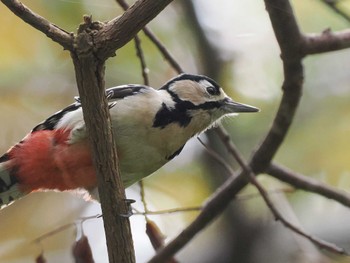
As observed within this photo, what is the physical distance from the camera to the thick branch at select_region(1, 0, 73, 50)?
6.50 ft

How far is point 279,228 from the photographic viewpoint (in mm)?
4141

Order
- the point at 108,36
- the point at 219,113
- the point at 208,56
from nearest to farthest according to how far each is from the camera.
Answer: the point at 108,36 → the point at 219,113 → the point at 208,56

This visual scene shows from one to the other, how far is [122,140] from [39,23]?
2.70 ft

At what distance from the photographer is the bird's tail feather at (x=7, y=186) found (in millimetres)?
2928

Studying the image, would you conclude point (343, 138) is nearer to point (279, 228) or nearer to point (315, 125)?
point (315, 125)

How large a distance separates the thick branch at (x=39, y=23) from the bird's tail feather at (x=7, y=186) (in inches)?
39.2

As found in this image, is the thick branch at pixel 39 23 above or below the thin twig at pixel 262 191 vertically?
above

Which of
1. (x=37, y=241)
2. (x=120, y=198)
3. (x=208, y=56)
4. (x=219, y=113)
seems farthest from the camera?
(x=208, y=56)

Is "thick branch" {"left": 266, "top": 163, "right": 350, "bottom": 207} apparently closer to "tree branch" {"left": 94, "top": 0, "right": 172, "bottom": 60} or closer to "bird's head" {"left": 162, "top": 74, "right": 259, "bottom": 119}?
Result: "bird's head" {"left": 162, "top": 74, "right": 259, "bottom": 119}

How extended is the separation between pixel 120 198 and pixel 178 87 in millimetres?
823

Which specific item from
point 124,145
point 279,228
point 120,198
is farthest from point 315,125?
point 120,198

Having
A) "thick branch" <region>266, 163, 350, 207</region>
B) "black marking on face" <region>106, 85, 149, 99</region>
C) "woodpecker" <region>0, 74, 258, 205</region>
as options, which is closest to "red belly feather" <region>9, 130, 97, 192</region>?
"woodpecker" <region>0, 74, 258, 205</region>

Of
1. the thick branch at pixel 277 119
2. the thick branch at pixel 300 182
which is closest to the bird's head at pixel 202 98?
the thick branch at pixel 277 119

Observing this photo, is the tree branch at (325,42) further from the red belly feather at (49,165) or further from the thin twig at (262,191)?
the red belly feather at (49,165)
